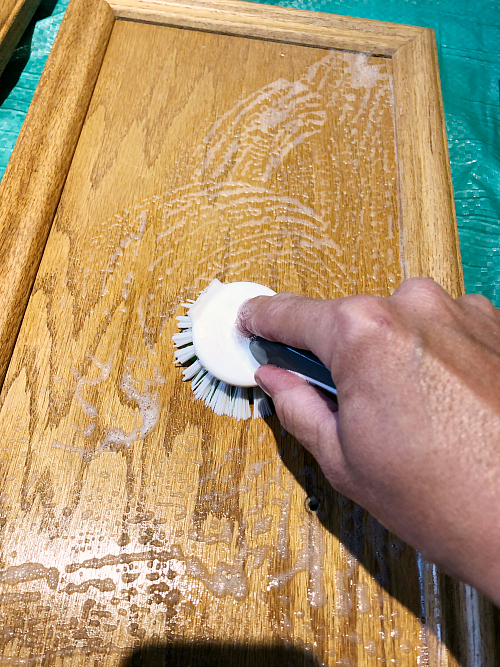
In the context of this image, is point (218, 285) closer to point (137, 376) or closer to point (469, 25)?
point (137, 376)

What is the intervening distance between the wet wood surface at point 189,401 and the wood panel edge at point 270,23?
0.02 meters

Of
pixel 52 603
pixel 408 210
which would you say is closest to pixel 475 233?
pixel 408 210

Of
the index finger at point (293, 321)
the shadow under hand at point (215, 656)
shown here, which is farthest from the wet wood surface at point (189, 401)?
the index finger at point (293, 321)

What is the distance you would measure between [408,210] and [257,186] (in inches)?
6.9

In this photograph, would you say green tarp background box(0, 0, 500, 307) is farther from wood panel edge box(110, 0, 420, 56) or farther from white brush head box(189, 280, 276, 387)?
white brush head box(189, 280, 276, 387)

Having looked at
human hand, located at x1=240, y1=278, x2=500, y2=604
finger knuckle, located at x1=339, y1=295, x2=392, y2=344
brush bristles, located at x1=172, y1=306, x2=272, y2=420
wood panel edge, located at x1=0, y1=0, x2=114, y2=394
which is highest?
wood panel edge, located at x1=0, y1=0, x2=114, y2=394

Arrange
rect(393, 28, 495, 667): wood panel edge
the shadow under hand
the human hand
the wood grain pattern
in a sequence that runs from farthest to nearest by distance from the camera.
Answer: the wood grain pattern
rect(393, 28, 495, 667): wood panel edge
the shadow under hand
the human hand

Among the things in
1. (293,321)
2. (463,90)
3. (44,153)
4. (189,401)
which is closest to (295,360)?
(293,321)

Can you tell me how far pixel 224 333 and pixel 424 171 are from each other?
317 mm

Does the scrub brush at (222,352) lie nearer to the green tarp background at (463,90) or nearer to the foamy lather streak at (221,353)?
the foamy lather streak at (221,353)

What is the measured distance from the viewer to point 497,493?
0.23 metres

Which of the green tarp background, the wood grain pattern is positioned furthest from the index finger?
the wood grain pattern

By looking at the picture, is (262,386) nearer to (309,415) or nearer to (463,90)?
(309,415)

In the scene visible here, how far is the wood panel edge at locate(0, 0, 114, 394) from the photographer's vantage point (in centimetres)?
46
